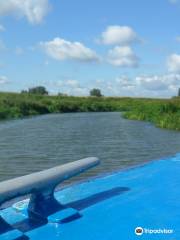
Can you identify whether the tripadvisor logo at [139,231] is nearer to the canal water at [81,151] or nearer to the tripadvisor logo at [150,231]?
the tripadvisor logo at [150,231]

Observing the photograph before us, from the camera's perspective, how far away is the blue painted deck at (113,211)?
3010 millimetres

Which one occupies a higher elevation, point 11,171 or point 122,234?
point 122,234

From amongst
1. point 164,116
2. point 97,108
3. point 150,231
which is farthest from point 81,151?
point 97,108

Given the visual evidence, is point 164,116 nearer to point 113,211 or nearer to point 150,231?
point 113,211

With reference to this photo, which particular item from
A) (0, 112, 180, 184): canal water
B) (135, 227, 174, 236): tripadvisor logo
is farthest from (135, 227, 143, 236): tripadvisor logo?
(0, 112, 180, 184): canal water

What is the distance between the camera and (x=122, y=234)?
2943 millimetres

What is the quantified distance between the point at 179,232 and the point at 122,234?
1.30 ft

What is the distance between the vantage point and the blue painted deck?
3010mm

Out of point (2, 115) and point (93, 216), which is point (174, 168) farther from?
point (2, 115)

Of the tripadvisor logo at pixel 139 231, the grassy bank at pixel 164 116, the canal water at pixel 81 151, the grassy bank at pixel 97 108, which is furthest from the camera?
the grassy bank at pixel 97 108

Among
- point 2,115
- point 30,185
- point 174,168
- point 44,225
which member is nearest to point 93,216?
point 44,225

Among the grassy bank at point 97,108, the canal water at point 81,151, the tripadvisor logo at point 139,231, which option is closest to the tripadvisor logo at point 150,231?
the tripadvisor logo at point 139,231

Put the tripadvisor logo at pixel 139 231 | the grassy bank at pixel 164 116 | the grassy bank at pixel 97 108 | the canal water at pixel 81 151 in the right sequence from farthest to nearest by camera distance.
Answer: the grassy bank at pixel 97 108 < the grassy bank at pixel 164 116 < the canal water at pixel 81 151 < the tripadvisor logo at pixel 139 231

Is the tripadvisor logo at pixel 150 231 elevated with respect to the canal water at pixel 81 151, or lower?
elevated
